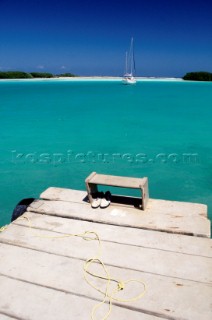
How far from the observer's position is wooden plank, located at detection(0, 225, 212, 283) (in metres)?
2.68

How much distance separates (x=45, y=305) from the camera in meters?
2.36

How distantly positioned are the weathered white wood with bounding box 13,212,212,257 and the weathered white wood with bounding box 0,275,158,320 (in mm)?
877

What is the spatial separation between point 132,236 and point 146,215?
1.46 feet

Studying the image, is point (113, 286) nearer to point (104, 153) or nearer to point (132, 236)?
point (132, 236)

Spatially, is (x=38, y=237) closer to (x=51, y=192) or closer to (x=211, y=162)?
(x=51, y=192)

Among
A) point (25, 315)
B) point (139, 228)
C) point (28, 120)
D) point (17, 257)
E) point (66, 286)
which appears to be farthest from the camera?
point (28, 120)

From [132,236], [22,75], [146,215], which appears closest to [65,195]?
[146,215]

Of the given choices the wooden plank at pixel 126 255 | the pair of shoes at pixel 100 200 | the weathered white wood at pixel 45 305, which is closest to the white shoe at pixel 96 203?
the pair of shoes at pixel 100 200

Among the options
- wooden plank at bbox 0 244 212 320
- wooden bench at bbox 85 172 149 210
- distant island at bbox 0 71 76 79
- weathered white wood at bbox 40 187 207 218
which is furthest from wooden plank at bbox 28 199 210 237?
distant island at bbox 0 71 76 79

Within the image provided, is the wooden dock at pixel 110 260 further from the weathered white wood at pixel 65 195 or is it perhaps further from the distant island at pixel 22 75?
the distant island at pixel 22 75

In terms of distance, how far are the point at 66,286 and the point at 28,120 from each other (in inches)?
660

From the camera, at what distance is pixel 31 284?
258cm

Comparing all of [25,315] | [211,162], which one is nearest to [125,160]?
[211,162]

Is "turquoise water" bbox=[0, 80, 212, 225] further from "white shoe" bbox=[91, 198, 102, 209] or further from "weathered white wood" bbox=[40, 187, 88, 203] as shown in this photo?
"white shoe" bbox=[91, 198, 102, 209]
